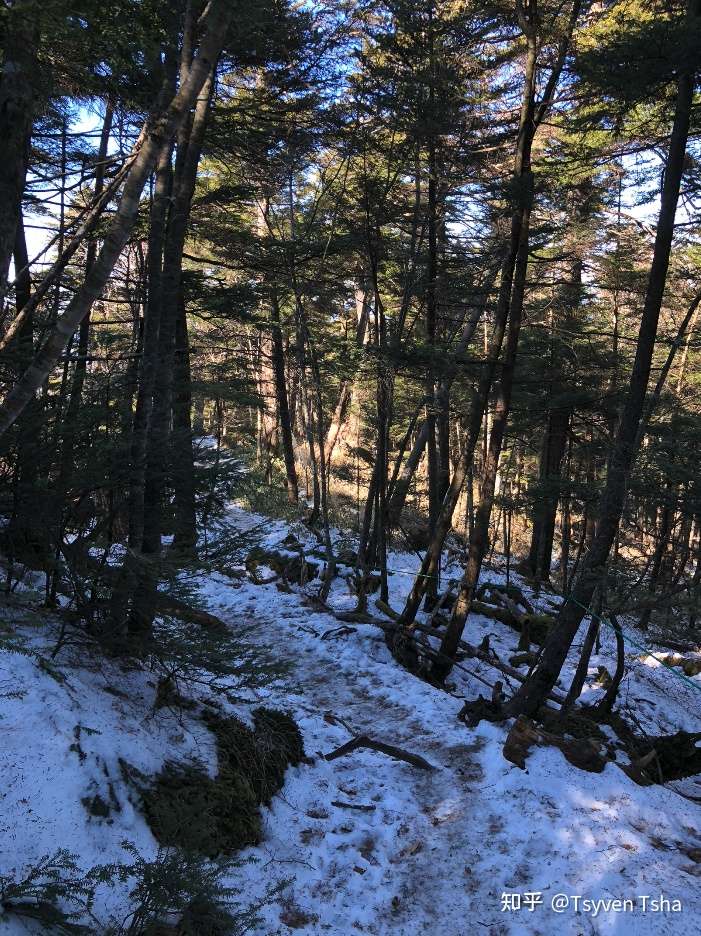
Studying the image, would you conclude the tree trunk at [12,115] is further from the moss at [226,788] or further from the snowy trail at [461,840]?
the snowy trail at [461,840]

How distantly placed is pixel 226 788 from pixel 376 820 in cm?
148

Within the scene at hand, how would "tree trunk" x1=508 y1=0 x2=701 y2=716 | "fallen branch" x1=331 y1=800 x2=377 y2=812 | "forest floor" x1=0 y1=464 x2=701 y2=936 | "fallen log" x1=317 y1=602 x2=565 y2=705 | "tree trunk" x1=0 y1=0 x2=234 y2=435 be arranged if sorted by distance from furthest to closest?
"fallen log" x1=317 y1=602 x2=565 y2=705 → "tree trunk" x1=508 y1=0 x2=701 y2=716 → "fallen branch" x1=331 y1=800 x2=377 y2=812 → "forest floor" x1=0 y1=464 x2=701 y2=936 → "tree trunk" x1=0 y1=0 x2=234 y2=435

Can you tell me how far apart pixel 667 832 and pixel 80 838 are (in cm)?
454

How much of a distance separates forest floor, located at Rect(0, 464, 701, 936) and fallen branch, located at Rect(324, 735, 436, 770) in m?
0.09

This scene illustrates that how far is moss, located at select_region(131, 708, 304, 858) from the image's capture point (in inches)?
131

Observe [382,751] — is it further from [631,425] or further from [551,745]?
[631,425]

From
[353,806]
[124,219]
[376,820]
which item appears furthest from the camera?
[353,806]

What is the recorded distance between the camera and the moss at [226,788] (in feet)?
10.9

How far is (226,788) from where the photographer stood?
423cm

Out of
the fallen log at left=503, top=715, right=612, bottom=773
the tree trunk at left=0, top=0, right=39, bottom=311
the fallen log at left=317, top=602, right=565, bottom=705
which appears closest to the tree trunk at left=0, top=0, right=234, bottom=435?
Result: the tree trunk at left=0, top=0, right=39, bottom=311

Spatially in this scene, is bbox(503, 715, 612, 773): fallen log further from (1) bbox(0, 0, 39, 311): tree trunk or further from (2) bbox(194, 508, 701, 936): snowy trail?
(1) bbox(0, 0, 39, 311): tree trunk

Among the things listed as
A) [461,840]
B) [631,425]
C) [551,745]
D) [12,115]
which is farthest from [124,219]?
[551,745]

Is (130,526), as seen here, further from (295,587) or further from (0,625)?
(295,587)

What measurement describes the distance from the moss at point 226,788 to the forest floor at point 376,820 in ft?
0.38
